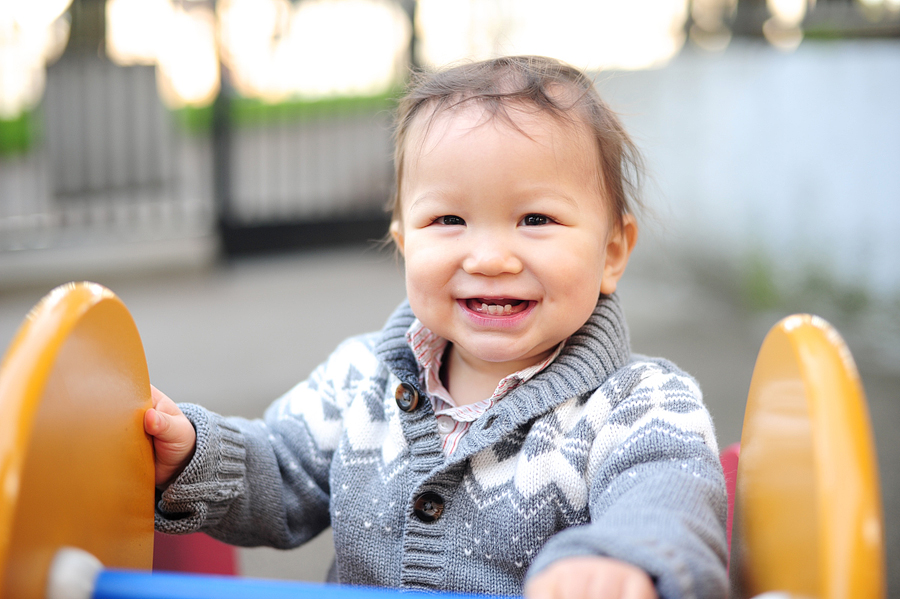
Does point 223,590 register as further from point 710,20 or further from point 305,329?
point 710,20

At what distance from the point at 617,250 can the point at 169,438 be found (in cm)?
45

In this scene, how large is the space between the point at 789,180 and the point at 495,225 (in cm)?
229

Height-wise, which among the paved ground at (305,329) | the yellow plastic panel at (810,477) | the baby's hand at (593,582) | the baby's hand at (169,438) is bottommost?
the paved ground at (305,329)

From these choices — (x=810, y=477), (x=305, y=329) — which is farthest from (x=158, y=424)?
(x=305, y=329)

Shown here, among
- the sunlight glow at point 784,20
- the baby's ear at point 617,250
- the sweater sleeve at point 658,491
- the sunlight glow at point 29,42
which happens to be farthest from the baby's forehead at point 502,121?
the sunlight glow at point 29,42

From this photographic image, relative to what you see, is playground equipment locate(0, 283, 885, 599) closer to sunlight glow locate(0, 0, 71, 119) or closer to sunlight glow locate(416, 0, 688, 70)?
sunlight glow locate(416, 0, 688, 70)

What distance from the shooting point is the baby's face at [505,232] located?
73 centimetres

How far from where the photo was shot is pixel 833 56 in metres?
2.61

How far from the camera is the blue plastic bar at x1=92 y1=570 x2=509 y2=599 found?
1.59 feet

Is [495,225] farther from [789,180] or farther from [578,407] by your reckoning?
[789,180]

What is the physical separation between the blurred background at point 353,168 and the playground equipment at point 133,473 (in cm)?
133

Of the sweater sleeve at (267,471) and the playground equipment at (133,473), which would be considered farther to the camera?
the sweater sleeve at (267,471)

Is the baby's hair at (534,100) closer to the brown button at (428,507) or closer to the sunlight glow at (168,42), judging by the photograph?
the brown button at (428,507)

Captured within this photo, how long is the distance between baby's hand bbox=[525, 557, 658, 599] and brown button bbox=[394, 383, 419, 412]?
0.32 m
